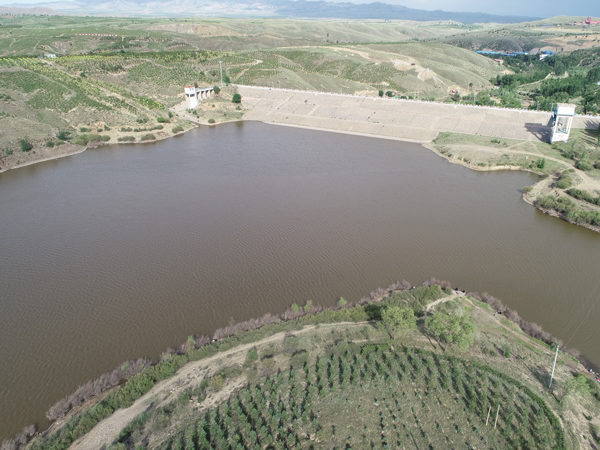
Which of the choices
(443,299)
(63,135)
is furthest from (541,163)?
(63,135)

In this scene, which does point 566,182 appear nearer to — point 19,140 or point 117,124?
point 117,124

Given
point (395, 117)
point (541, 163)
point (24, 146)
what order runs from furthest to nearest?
point (395, 117) < point (24, 146) < point (541, 163)

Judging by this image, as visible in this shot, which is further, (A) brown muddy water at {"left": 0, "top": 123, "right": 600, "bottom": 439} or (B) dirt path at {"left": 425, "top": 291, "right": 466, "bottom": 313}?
(B) dirt path at {"left": 425, "top": 291, "right": 466, "bottom": 313}

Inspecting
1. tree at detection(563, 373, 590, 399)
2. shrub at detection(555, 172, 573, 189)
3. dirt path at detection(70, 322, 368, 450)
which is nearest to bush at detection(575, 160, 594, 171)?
shrub at detection(555, 172, 573, 189)

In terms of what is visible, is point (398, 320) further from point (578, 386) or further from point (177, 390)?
point (177, 390)

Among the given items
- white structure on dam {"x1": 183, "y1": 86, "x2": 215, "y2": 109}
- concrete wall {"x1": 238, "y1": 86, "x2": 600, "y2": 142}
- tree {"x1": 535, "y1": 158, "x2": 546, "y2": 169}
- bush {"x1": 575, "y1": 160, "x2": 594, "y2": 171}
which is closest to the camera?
bush {"x1": 575, "y1": 160, "x2": 594, "y2": 171}

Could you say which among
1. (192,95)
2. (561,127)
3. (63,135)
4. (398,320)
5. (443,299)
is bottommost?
(443,299)

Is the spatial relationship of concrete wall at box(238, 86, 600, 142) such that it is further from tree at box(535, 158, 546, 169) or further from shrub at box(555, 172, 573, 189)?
shrub at box(555, 172, 573, 189)

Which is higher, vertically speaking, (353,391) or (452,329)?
(452,329)
